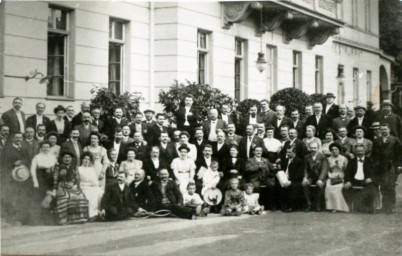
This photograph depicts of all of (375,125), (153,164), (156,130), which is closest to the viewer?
(375,125)

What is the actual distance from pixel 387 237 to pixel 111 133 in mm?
4011

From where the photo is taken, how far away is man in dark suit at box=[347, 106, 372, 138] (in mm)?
8952

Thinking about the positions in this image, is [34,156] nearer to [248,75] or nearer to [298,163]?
[298,163]

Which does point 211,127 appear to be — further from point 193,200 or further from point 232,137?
point 193,200

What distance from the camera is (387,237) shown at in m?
7.24

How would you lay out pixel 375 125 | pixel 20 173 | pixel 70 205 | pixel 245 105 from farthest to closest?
pixel 245 105
pixel 375 125
pixel 70 205
pixel 20 173

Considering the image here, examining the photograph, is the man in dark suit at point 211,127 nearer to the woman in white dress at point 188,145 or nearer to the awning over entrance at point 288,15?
the woman in white dress at point 188,145

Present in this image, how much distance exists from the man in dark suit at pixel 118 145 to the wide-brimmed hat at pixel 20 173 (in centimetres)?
140

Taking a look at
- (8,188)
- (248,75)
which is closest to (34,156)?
(8,188)

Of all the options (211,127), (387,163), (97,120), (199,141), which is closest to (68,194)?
(97,120)

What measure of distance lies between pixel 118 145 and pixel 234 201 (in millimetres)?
1875

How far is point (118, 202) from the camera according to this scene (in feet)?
27.6

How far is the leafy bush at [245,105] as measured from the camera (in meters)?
10.9

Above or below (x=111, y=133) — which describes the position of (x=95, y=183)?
below
